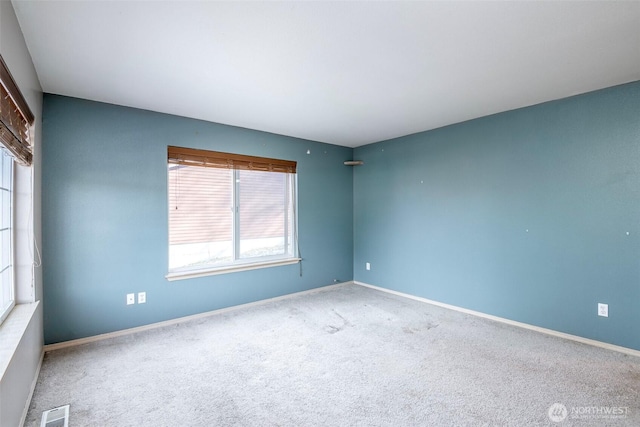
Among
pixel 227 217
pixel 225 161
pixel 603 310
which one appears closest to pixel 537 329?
pixel 603 310

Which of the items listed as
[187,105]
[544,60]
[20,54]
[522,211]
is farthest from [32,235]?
[522,211]

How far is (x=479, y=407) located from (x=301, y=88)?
2738 millimetres

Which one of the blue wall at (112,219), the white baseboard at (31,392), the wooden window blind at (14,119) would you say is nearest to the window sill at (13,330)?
the white baseboard at (31,392)

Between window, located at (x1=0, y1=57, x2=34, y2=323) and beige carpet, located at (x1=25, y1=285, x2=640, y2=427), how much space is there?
77cm

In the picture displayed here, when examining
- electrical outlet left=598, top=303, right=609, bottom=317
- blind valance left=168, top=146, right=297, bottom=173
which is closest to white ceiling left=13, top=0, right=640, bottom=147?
blind valance left=168, top=146, right=297, bottom=173

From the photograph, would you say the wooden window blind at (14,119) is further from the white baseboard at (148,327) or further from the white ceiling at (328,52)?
the white baseboard at (148,327)

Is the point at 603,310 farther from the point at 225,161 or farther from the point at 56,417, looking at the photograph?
the point at 56,417

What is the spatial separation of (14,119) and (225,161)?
79.9 inches

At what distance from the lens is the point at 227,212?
147 inches

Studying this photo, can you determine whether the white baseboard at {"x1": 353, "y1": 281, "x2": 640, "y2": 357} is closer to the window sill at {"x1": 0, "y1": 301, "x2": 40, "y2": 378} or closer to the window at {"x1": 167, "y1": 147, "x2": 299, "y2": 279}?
the window at {"x1": 167, "y1": 147, "x2": 299, "y2": 279}

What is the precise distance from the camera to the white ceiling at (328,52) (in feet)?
5.32

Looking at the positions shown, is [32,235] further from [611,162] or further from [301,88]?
[611,162]

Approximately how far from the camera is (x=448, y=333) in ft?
9.86

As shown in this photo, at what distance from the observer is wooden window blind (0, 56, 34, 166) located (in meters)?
1.47
